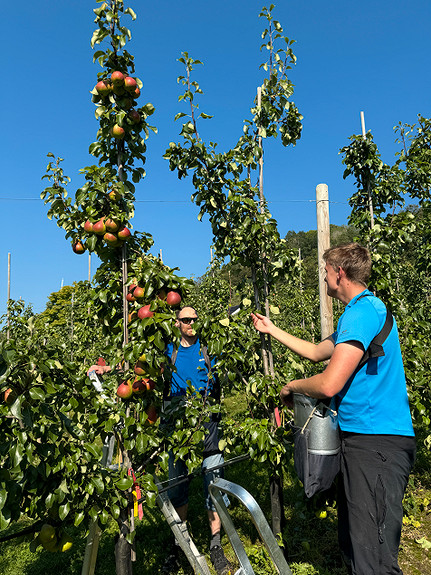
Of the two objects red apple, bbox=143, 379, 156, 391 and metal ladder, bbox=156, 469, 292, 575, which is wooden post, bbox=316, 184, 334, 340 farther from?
metal ladder, bbox=156, 469, 292, 575

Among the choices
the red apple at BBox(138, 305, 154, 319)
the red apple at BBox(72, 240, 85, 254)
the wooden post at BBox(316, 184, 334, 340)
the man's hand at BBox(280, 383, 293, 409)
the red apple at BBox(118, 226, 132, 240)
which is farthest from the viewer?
the wooden post at BBox(316, 184, 334, 340)

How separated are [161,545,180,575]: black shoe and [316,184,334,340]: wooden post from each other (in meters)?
1.77

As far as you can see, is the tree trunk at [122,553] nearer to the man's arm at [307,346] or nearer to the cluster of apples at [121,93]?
the man's arm at [307,346]

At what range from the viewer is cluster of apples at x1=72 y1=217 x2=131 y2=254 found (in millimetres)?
2316

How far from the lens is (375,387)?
1718mm

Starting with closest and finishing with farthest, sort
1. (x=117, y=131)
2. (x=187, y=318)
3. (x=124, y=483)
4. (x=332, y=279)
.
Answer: (x=332, y=279) < (x=124, y=483) < (x=117, y=131) < (x=187, y=318)

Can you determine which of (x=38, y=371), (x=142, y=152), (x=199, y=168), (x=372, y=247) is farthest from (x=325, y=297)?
(x=38, y=371)

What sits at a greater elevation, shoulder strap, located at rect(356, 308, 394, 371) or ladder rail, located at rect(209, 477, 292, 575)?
shoulder strap, located at rect(356, 308, 394, 371)

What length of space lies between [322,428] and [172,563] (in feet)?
5.84

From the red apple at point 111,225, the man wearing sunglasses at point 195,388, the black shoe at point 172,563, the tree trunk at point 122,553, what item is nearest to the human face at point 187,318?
the man wearing sunglasses at point 195,388

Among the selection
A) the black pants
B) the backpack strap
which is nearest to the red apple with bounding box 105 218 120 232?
the backpack strap

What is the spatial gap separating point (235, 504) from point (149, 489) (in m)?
1.57

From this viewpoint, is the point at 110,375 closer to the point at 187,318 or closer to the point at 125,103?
the point at 187,318

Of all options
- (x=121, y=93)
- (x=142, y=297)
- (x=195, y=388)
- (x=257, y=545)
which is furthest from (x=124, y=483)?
(x=121, y=93)
